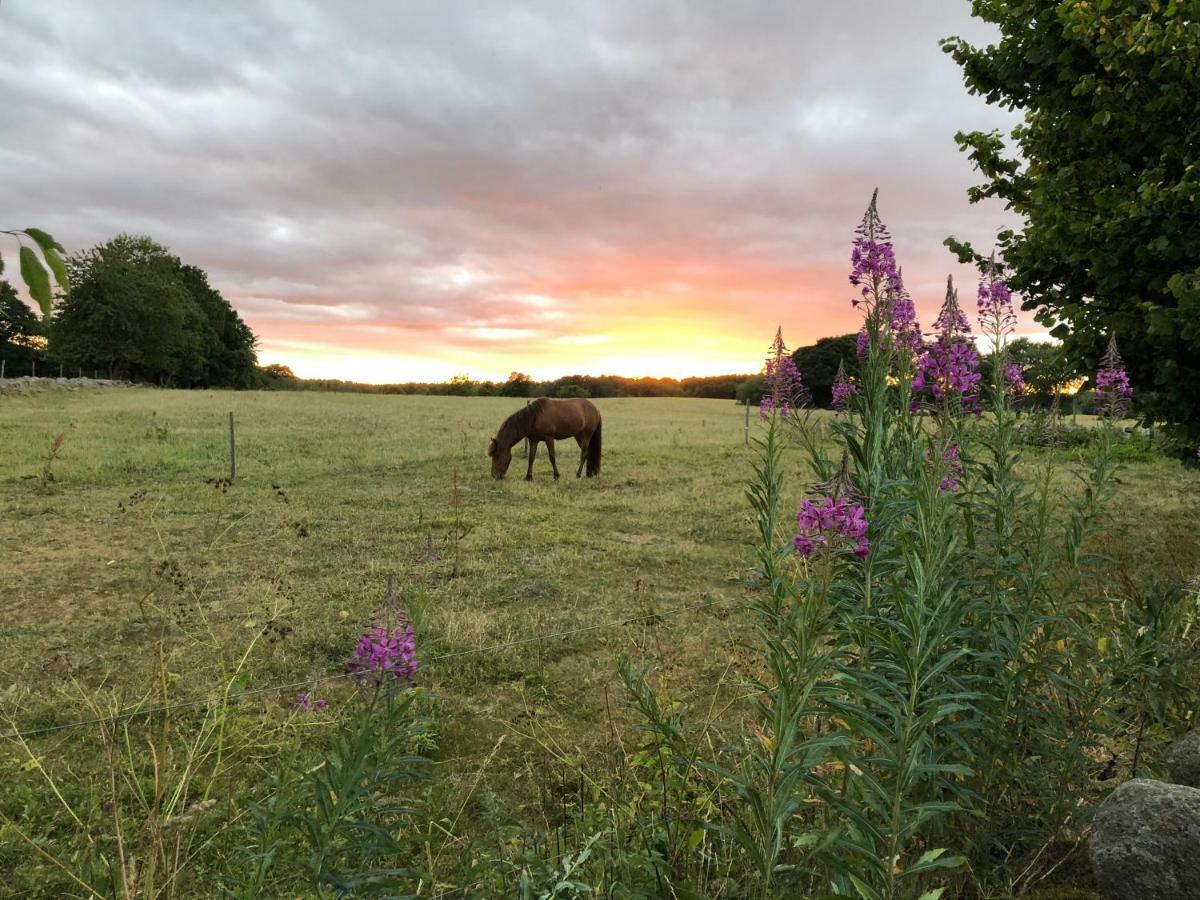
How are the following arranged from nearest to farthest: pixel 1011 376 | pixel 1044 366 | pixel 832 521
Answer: pixel 832 521 < pixel 1011 376 < pixel 1044 366

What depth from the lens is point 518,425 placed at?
1677cm

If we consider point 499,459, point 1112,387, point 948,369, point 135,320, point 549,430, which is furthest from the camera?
point 135,320

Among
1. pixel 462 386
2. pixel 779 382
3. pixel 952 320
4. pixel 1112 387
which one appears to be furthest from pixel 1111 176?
pixel 462 386

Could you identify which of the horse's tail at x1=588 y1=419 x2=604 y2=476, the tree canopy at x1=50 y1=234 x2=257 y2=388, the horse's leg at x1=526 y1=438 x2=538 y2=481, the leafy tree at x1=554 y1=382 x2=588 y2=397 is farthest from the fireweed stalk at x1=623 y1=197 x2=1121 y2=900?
the tree canopy at x1=50 y1=234 x2=257 y2=388

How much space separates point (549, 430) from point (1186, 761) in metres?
14.7

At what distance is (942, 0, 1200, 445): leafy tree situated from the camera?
631 cm

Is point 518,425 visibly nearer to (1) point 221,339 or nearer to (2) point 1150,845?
(2) point 1150,845

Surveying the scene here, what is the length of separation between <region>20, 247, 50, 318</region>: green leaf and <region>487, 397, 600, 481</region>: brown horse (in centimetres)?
1459

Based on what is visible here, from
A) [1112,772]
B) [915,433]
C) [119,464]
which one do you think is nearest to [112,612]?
[915,433]

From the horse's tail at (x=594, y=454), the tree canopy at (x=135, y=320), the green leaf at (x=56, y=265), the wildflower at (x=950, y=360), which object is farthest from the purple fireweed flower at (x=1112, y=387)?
the tree canopy at (x=135, y=320)

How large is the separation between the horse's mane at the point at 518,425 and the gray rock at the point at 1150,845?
14817 millimetres

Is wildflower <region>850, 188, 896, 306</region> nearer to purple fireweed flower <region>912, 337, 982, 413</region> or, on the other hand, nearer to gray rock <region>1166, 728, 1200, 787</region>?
purple fireweed flower <region>912, 337, 982, 413</region>

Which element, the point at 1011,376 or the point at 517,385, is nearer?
the point at 1011,376

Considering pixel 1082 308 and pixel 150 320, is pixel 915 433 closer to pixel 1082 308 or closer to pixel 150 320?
pixel 1082 308
